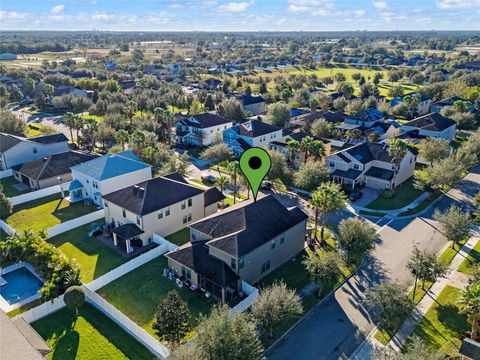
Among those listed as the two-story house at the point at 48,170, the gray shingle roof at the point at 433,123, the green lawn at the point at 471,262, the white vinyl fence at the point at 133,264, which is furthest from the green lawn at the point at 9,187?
the gray shingle roof at the point at 433,123

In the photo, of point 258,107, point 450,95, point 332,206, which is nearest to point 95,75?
point 258,107

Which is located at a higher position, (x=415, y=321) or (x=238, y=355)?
(x=238, y=355)

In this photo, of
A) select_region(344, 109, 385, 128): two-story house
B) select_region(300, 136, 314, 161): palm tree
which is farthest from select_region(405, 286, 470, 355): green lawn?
select_region(344, 109, 385, 128): two-story house

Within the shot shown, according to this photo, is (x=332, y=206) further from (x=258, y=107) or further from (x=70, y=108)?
(x=70, y=108)

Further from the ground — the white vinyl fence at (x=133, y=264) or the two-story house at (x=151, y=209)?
the two-story house at (x=151, y=209)

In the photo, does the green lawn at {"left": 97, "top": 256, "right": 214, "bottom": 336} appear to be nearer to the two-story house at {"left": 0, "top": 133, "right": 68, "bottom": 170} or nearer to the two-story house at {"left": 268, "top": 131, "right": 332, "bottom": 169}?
the two-story house at {"left": 268, "top": 131, "right": 332, "bottom": 169}

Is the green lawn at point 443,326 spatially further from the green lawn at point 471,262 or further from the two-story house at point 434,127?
the two-story house at point 434,127
